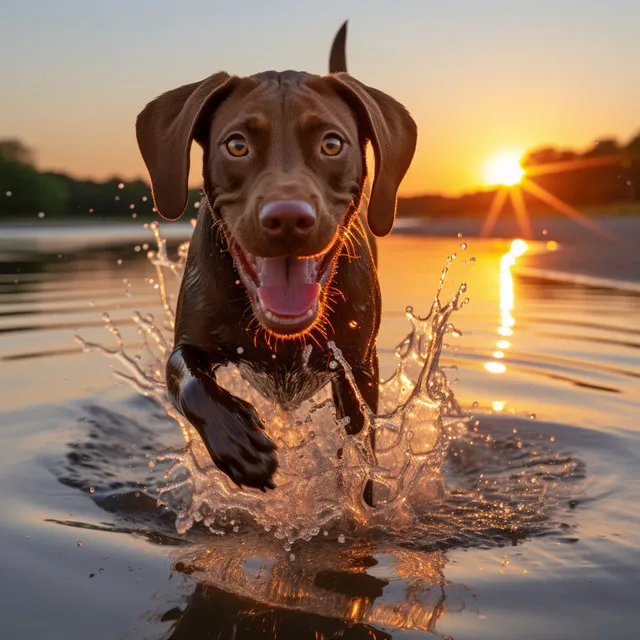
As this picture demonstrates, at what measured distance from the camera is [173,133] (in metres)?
3.82

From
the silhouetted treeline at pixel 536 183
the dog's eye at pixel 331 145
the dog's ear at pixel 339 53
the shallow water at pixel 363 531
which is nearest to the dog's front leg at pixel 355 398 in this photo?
the shallow water at pixel 363 531

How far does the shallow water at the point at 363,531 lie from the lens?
301cm

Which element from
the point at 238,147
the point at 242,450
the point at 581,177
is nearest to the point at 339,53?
the point at 238,147

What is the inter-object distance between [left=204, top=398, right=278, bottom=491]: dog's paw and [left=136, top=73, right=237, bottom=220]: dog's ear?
94 cm

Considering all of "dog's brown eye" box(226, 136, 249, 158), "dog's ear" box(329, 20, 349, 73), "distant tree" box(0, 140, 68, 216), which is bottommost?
"distant tree" box(0, 140, 68, 216)

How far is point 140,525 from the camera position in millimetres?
4066

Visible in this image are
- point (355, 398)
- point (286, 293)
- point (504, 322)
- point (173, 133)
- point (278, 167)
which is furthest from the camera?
point (504, 322)

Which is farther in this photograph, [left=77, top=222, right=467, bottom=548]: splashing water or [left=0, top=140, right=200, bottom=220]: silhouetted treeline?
[left=0, top=140, right=200, bottom=220]: silhouetted treeline

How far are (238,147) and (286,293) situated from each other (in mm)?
616

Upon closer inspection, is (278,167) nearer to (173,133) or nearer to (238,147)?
(238,147)

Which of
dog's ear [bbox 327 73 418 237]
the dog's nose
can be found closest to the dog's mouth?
the dog's nose

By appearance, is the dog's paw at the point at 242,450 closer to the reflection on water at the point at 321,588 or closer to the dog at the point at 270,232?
the dog at the point at 270,232

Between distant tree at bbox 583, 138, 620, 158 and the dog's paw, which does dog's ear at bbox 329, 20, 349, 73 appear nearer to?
the dog's paw

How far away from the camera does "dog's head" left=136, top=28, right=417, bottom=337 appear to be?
345 cm
